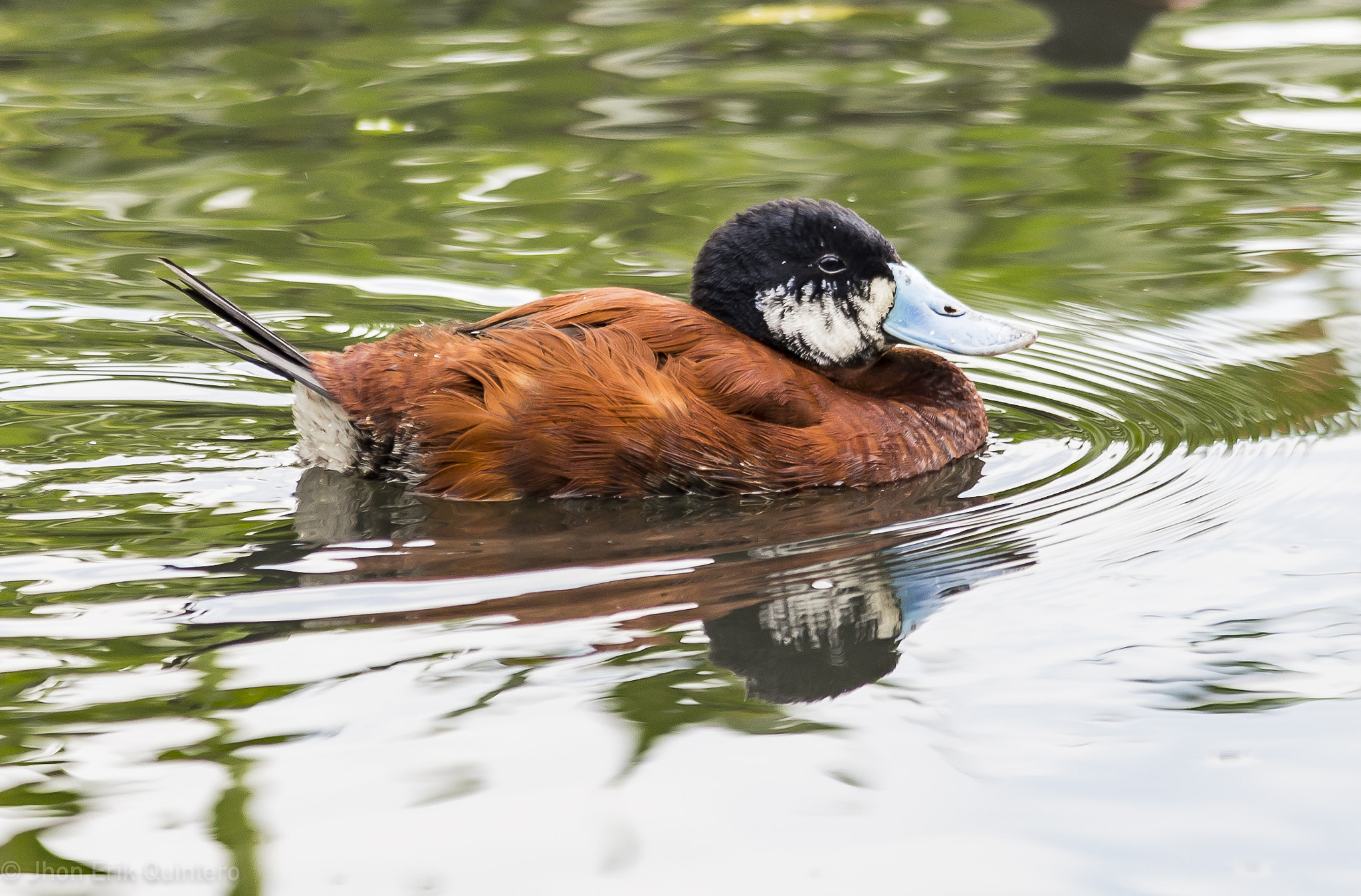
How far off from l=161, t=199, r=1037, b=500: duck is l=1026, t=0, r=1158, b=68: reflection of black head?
5.57 meters

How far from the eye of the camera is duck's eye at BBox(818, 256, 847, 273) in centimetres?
464

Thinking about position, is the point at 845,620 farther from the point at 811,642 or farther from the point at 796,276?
the point at 796,276

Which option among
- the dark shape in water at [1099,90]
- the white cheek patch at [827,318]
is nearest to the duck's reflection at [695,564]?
the white cheek patch at [827,318]

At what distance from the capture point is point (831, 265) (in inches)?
183

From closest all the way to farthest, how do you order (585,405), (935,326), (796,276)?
1. (585,405)
2. (796,276)
3. (935,326)

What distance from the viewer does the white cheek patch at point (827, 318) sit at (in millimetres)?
4613

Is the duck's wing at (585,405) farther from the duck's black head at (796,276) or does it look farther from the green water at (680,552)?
the duck's black head at (796,276)

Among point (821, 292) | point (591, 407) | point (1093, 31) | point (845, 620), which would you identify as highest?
point (1093, 31)

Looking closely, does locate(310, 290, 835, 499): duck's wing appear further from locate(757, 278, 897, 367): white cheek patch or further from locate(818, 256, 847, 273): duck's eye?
locate(818, 256, 847, 273): duck's eye

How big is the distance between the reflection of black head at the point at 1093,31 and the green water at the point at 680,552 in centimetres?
112

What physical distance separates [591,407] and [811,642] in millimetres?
1073

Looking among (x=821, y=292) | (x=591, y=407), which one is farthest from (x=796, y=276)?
(x=591, y=407)

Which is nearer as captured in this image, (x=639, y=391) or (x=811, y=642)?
(x=811, y=642)

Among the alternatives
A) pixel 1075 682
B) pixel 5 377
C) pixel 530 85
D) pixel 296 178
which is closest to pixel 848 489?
pixel 1075 682
